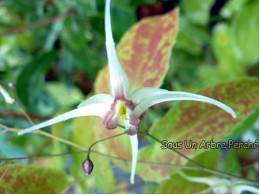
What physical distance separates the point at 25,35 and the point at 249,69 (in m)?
0.42


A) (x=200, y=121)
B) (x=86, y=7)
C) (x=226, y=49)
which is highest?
(x=226, y=49)

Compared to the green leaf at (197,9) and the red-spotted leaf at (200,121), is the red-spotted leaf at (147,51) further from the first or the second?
the green leaf at (197,9)

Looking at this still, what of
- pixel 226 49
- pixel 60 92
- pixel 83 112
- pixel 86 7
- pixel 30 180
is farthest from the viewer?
pixel 60 92

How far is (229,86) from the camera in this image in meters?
0.37

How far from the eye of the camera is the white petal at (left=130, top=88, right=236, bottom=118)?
245 mm

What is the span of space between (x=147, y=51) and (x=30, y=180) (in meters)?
0.17

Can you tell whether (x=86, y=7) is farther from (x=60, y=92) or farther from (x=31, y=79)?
(x=60, y=92)

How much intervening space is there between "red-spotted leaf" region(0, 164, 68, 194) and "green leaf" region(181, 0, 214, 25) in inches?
15.3

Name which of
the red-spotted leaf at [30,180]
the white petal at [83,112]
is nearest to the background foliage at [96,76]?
the red-spotted leaf at [30,180]

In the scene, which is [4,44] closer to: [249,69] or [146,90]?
[249,69]

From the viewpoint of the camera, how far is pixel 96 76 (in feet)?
1.78

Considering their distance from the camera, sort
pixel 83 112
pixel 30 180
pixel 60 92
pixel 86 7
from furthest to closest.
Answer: pixel 60 92, pixel 86 7, pixel 30 180, pixel 83 112

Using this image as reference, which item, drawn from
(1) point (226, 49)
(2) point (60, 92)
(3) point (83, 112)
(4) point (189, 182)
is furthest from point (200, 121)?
(2) point (60, 92)

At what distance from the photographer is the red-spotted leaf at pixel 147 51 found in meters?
0.35
